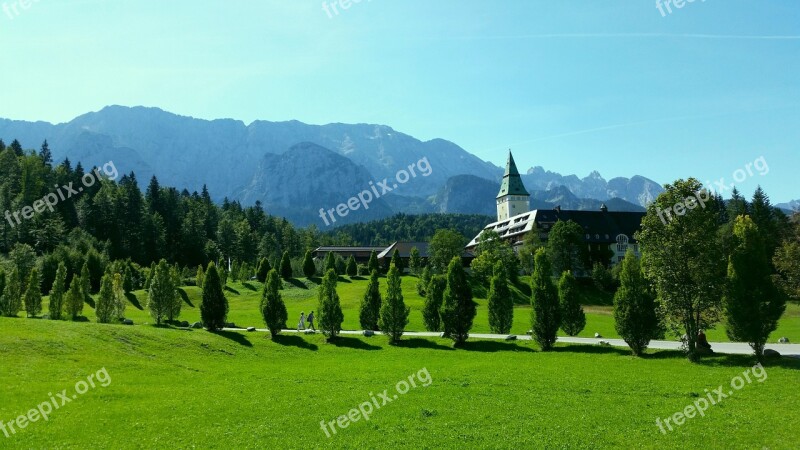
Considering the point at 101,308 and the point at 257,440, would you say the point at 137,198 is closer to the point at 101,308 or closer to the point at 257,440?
the point at 101,308

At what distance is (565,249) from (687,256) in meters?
73.3

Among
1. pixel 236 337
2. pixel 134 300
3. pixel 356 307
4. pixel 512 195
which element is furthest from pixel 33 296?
pixel 512 195

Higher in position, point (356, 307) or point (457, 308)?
point (457, 308)

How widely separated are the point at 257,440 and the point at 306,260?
8256cm

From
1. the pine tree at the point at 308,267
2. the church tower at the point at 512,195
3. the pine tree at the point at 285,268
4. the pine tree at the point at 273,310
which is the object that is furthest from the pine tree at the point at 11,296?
the church tower at the point at 512,195

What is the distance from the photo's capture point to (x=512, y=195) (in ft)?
536

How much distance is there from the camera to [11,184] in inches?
4712

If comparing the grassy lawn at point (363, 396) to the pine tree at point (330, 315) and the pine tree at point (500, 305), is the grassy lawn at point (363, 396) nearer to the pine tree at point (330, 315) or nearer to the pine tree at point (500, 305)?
the pine tree at point (330, 315)

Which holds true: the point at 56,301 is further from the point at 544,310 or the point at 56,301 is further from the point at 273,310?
the point at 544,310

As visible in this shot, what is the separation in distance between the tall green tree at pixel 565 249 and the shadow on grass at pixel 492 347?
64.8 meters

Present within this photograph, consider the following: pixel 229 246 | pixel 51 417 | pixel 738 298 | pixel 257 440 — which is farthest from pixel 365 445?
pixel 229 246

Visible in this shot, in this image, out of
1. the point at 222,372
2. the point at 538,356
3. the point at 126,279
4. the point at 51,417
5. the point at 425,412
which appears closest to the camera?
the point at 51,417

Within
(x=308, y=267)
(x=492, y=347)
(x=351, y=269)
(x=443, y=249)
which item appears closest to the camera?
(x=492, y=347)

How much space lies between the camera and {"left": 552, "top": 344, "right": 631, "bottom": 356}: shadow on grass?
38.2 m
